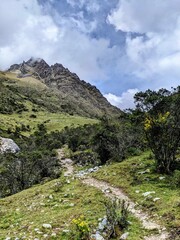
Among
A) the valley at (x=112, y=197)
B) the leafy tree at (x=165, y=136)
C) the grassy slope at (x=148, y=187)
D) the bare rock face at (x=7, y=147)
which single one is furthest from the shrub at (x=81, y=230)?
the bare rock face at (x=7, y=147)

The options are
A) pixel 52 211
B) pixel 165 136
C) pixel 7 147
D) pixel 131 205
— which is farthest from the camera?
pixel 7 147

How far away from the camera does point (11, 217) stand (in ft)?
53.9

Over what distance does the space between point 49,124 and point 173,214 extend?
12669 centimetres

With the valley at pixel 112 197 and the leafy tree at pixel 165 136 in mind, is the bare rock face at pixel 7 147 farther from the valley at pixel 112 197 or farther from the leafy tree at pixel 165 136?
the leafy tree at pixel 165 136

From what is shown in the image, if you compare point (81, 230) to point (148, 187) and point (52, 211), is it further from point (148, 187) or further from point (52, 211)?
point (148, 187)

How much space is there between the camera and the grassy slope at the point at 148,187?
1403cm

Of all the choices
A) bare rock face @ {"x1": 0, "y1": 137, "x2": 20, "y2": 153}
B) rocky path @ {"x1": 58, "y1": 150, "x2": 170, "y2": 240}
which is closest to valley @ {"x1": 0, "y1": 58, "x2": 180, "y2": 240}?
rocky path @ {"x1": 58, "y1": 150, "x2": 170, "y2": 240}

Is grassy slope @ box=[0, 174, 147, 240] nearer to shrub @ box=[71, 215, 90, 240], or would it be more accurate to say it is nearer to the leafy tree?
shrub @ box=[71, 215, 90, 240]

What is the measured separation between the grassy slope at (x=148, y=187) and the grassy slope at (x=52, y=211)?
150 centimetres

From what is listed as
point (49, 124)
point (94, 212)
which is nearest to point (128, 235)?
point (94, 212)

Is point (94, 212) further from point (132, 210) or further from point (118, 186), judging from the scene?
point (118, 186)

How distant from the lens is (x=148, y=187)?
64.2 feet

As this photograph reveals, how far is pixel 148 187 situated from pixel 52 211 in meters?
6.71

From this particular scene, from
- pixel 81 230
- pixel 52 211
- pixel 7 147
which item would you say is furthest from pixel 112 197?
pixel 7 147
